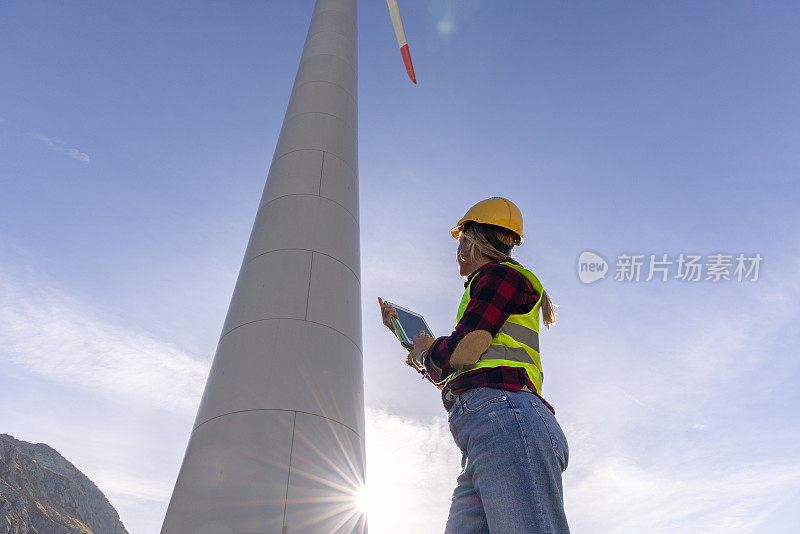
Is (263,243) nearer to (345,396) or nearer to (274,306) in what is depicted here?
(274,306)

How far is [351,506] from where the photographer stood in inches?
247

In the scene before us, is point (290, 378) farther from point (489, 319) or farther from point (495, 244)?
point (489, 319)

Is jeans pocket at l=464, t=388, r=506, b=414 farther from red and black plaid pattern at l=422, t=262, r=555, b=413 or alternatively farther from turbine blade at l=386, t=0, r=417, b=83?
turbine blade at l=386, t=0, r=417, b=83

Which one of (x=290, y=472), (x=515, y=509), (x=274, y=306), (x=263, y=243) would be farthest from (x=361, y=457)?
(x=515, y=509)

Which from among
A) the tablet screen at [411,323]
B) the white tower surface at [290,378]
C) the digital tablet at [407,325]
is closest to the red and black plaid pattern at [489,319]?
the digital tablet at [407,325]

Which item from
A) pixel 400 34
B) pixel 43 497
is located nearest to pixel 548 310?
pixel 400 34

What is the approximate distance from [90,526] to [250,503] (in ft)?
718

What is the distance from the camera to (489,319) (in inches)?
146

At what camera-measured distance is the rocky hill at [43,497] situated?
439 feet

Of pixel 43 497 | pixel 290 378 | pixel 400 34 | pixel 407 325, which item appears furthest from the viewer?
pixel 43 497

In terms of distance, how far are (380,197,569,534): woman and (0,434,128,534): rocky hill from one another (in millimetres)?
152228

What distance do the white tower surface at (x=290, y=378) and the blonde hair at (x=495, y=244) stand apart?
3144mm

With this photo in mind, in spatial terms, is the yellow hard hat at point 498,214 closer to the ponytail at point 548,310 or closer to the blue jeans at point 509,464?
the ponytail at point 548,310

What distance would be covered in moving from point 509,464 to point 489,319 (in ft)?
3.04
